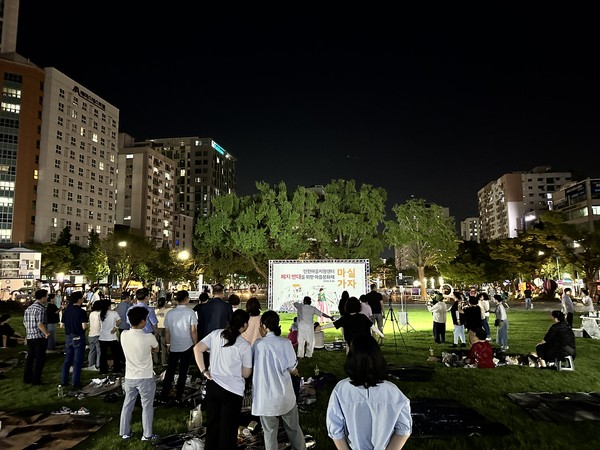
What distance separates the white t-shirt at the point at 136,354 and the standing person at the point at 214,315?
259 centimetres

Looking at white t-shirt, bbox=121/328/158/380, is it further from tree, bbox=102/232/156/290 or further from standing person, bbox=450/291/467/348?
tree, bbox=102/232/156/290

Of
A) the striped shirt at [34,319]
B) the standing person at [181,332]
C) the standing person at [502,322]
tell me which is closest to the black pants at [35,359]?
the striped shirt at [34,319]

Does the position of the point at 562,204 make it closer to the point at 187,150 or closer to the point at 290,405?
the point at 290,405

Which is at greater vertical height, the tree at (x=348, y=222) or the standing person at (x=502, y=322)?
the tree at (x=348, y=222)

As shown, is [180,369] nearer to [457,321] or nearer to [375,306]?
[375,306]

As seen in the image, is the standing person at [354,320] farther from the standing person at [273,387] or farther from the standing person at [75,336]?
the standing person at [75,336]

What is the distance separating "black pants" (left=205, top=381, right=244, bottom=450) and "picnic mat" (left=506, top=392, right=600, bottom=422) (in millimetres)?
5569

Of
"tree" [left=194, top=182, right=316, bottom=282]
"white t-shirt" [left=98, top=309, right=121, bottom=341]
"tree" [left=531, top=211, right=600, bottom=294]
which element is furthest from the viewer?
"tree" [left=531, top=211, right=600, bottom=294]

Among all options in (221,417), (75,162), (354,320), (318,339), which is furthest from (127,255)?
(221,417)

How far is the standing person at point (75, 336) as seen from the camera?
29.9 feet

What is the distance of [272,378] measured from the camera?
15.3 ft

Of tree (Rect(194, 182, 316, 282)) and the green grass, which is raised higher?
tree (Rect(194, 182, 316, 282))

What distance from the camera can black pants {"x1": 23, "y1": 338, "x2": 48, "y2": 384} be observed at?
9.45 metres

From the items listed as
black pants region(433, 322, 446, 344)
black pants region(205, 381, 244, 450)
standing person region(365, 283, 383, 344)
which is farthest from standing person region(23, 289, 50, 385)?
black pants region(433, 322, 446, 344)
